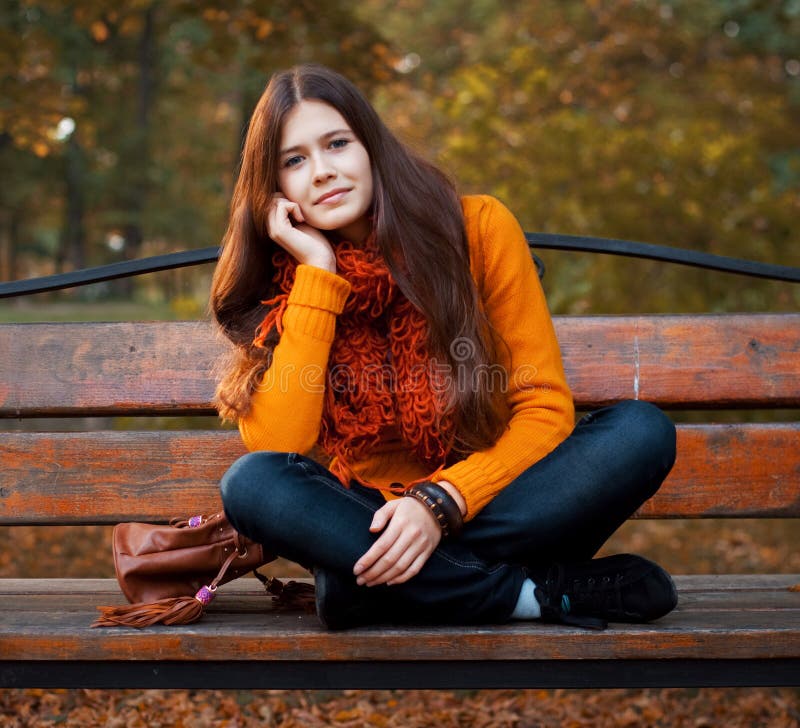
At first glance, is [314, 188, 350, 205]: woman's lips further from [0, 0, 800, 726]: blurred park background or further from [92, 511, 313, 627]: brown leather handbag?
[92, 511, 313, 627]: brown leather handbag

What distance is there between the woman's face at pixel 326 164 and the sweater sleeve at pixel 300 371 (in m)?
0.16

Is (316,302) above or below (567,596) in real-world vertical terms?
above

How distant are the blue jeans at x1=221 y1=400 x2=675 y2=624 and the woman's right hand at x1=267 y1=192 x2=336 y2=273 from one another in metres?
0.48

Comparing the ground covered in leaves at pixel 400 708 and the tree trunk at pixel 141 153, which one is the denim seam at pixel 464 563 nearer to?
the ground covered in leaves at pixel 400 708

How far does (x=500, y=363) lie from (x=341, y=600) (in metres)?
0.68

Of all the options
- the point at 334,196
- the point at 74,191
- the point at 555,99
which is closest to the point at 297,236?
the point at 334,196

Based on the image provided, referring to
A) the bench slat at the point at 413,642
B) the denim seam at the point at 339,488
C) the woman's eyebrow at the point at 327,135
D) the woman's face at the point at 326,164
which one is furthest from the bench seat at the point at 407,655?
the woman's eyebrow at the point at 327,135

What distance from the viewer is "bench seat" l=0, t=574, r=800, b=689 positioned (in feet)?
6.41

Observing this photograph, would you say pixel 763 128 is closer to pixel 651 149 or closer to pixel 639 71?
pixel 639 71

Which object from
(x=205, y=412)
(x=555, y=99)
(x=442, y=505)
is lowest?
(x=442, y=505)

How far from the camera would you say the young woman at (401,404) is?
80.4 inches

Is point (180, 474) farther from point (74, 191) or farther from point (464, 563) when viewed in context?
point (74, 191)

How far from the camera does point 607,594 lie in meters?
2.08

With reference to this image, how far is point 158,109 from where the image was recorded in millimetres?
22344
